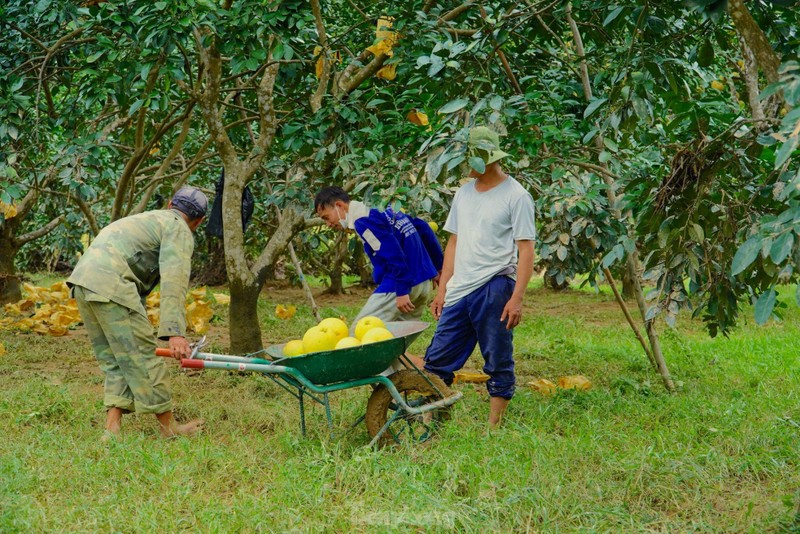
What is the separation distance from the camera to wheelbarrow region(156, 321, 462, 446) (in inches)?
158

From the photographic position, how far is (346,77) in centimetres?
610

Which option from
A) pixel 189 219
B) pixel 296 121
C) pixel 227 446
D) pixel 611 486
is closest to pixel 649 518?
pixel 611 486

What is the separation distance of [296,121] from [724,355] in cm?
429

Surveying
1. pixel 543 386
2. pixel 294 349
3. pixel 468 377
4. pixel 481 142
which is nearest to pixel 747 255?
pixel 481 142

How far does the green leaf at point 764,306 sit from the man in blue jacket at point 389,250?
3.03m

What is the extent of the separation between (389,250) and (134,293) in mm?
1551

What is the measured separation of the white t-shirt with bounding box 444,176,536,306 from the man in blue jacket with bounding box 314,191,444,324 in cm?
69

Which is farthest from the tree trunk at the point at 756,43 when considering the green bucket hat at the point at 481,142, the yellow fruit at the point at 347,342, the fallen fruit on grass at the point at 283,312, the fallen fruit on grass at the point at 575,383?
the fallen fruit on grass at the point at 283,312

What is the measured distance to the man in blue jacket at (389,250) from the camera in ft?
17.1

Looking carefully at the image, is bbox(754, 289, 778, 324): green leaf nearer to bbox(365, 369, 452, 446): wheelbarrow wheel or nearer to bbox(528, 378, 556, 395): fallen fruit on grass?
bbox(365, 369, 452, 446): wheelbarrow wheel

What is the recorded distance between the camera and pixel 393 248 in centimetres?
523

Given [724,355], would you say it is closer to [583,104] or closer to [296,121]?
[583,104]

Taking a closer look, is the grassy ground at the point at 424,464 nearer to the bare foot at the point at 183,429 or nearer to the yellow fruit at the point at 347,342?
the bare foot at the point at 183,429

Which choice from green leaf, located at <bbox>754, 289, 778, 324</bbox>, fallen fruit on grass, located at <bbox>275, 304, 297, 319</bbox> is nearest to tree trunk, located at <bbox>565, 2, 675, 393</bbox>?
green leaf, located at <bbox>754, 289, 778, 324</bbox>
